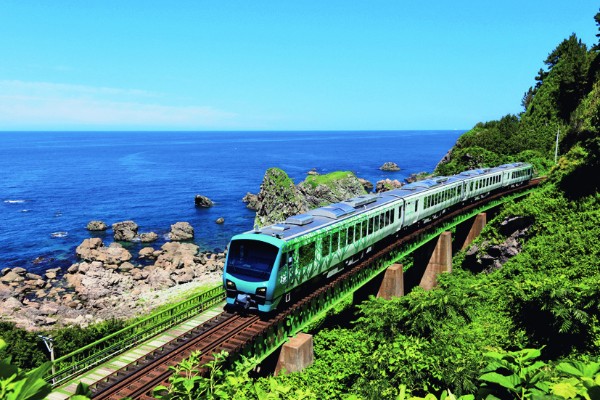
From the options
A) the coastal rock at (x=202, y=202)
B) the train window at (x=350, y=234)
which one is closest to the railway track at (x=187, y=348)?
the train window at (x=350, y=234)

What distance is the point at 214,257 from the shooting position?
5359 cm

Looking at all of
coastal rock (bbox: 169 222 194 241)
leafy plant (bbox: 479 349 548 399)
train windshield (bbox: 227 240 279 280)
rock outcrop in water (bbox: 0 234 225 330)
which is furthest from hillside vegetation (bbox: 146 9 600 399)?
coastal rock (bbox: 169 222 194 241)

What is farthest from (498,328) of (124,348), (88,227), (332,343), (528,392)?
(88,227)

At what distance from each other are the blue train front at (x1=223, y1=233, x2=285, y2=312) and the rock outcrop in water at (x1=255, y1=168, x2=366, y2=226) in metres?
42.8

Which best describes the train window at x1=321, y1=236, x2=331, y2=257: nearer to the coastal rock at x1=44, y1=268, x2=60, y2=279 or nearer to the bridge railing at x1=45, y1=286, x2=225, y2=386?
the bridge railing at x1=45, y1=286, x2=225, y2=386

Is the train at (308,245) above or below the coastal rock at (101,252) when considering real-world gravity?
above

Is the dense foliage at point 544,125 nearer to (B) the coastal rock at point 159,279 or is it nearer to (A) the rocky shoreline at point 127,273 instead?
(A) the rocky shoreline at point 127,273

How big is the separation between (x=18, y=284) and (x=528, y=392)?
170ft

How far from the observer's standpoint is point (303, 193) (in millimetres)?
63344

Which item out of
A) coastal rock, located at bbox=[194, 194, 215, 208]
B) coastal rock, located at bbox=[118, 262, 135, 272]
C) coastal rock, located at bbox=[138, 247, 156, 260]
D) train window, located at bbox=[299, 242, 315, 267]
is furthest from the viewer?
coastal rock, located at bbox=[194, 194, 215, 208]

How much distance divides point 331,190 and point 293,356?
45.3 meters

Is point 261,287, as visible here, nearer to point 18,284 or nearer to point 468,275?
point 468,275

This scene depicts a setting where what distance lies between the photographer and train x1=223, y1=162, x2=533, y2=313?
1675 cm

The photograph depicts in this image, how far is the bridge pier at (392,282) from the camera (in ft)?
88.1
